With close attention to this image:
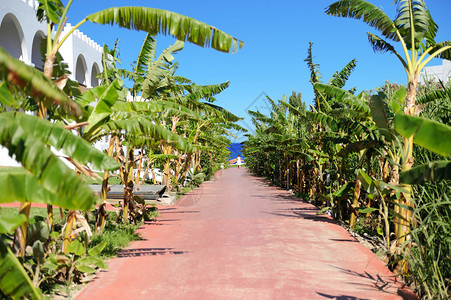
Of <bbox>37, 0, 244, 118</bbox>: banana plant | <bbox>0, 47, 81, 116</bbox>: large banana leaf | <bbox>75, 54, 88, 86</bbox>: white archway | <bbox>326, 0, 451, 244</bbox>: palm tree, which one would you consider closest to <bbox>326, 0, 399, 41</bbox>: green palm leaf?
<bbox>326, 0, 451, 244</bbox>: palm tree

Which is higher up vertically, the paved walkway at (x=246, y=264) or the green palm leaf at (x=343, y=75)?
the green palm leaf at (x=343, y=75)

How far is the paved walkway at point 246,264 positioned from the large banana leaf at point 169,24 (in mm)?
3298

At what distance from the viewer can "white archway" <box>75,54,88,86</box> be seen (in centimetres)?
2610

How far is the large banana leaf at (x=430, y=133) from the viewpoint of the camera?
13.0 ft

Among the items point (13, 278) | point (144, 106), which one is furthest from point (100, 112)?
point (13, 278)

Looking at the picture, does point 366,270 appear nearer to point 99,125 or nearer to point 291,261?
point 291,261

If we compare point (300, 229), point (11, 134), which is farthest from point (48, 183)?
point (300, 229)

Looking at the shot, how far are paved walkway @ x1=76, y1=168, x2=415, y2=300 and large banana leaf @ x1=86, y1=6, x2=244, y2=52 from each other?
3.30 metres

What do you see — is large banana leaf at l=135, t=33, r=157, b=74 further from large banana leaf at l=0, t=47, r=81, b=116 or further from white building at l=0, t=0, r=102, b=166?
white building at l=0, t=0, r=102, b=166

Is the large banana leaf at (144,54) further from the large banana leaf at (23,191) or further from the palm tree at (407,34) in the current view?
the large banana leaf at (23,191)

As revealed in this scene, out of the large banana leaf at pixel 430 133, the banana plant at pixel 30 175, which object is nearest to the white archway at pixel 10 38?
the banana plant at pixel 30 175

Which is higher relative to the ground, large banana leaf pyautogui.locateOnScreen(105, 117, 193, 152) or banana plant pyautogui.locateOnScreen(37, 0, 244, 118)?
banana plant pyautogui.locateOnScreen(37, 0, 244, 118)

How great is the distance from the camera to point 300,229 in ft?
32.8

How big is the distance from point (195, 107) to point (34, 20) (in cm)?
1008
